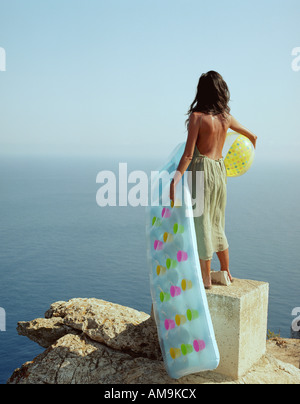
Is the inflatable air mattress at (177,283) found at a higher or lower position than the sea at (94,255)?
higher

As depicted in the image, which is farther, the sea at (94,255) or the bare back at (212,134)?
the sea at (94,255)

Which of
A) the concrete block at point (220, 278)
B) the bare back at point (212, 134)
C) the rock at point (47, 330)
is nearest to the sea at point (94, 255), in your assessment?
the rock at point (47, 330)

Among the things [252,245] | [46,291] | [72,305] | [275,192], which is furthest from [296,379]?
[275,192]

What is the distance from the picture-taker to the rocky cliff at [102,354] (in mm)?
5293

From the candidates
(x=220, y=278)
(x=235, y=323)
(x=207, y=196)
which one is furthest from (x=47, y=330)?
(x=207, y=196)

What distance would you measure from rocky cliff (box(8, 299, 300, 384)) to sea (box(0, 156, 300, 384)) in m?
22.7

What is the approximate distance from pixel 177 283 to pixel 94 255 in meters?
54.9

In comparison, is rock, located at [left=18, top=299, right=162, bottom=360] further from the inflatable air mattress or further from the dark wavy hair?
the dark wavy hair

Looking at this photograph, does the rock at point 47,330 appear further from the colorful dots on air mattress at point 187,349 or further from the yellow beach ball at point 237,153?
the yellow beach ball at point 237,153

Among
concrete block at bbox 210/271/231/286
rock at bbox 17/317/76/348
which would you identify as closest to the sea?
rock at bbox 17/317/76/348

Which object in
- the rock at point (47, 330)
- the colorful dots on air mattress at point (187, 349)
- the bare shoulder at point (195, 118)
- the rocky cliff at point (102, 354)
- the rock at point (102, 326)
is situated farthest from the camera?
the rock at point (47, 330)

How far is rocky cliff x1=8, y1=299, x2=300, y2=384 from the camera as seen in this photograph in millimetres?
5293

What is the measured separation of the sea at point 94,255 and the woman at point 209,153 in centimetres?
2498

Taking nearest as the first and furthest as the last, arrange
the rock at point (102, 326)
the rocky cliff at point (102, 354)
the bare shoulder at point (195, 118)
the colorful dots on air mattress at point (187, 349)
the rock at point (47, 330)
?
the colorful dots on air mattress at point (187, 349) → the bare shoulder at point (195, 118) → the rocky cliff at point (102, 354) → the rock at point (102, 326) → the rock at point (47, 330)
